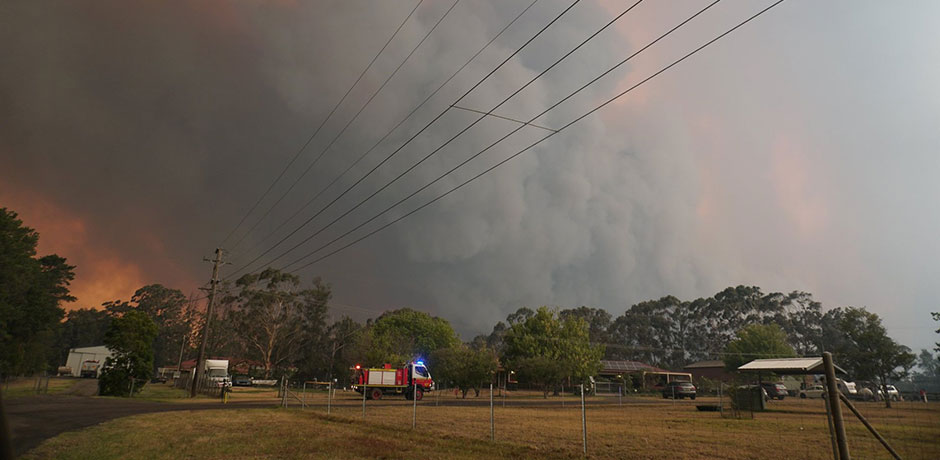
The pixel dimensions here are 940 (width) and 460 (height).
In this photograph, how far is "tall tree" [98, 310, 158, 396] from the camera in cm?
3612

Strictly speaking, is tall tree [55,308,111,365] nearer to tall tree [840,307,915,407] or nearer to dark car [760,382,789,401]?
dark car [760,382,789,401]

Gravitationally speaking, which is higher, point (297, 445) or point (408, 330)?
point (408, 330)

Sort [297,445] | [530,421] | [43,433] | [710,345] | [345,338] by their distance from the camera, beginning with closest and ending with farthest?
[297,445], [43,433], [530,421], [345,338], [710,345]

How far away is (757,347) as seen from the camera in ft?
222

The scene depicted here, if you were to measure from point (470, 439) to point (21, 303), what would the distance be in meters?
62.4

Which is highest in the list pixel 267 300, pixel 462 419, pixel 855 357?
pixel 267 300

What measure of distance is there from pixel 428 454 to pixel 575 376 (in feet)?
166

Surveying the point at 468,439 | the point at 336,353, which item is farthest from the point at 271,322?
the point at 468,439

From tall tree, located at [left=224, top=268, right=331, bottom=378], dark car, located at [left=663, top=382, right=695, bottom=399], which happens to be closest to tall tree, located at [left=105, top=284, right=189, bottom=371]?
tall tree, located at [left=224, top=268, right=331, bottom=378]

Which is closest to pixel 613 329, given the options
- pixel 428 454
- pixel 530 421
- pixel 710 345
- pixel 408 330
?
pixel 710 345

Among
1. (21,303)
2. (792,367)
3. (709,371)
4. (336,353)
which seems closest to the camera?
(792,367)

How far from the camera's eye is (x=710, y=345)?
124m

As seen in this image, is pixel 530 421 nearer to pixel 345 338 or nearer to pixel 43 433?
pixel 43 433

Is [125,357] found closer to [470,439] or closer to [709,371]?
[470,439]
